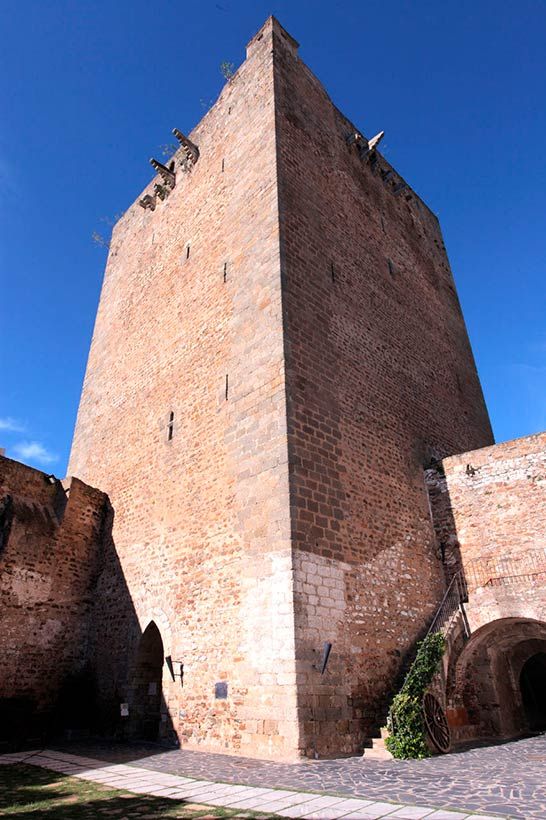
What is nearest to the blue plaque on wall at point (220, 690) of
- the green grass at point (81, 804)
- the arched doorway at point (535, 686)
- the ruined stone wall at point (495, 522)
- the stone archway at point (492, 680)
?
the green grass at point (81, 804)

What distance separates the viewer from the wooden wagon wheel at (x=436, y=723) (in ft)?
25.2

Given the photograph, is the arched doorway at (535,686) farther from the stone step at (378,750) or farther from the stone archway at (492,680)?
the stone step at (378,750)

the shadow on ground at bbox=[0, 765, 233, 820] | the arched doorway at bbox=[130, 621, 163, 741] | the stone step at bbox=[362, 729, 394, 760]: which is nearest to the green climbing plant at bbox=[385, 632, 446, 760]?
the stone step at bbox=[362, 729, 394, 760]

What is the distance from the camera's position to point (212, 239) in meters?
12.5

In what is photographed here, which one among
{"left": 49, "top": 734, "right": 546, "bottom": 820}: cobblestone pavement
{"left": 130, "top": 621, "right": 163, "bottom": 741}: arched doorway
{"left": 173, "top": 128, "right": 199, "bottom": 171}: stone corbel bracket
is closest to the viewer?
{"left": 49, "top": 734, "right": 546, "bottom": 820}: cobblestone pavement

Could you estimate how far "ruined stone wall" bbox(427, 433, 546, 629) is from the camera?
374 inches

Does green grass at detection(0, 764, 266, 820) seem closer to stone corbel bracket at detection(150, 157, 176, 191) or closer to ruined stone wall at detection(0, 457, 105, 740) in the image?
ruined stone wall at detection(0, 457, 105, 740)

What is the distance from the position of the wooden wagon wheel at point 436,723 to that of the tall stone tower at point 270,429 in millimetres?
637

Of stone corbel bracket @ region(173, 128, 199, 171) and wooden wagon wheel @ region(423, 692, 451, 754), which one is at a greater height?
stone corbel bracket @ region(173, 128, 199, 171)

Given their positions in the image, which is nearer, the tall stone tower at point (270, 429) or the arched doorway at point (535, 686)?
the tall stone tower at point (270, 429)

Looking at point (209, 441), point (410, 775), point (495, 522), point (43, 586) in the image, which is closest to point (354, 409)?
point (209, 441)

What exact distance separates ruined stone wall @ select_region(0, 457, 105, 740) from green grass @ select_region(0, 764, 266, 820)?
475 cm

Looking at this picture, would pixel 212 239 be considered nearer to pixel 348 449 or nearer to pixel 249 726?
pixel 348 449

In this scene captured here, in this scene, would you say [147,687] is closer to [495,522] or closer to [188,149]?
[495,522]
